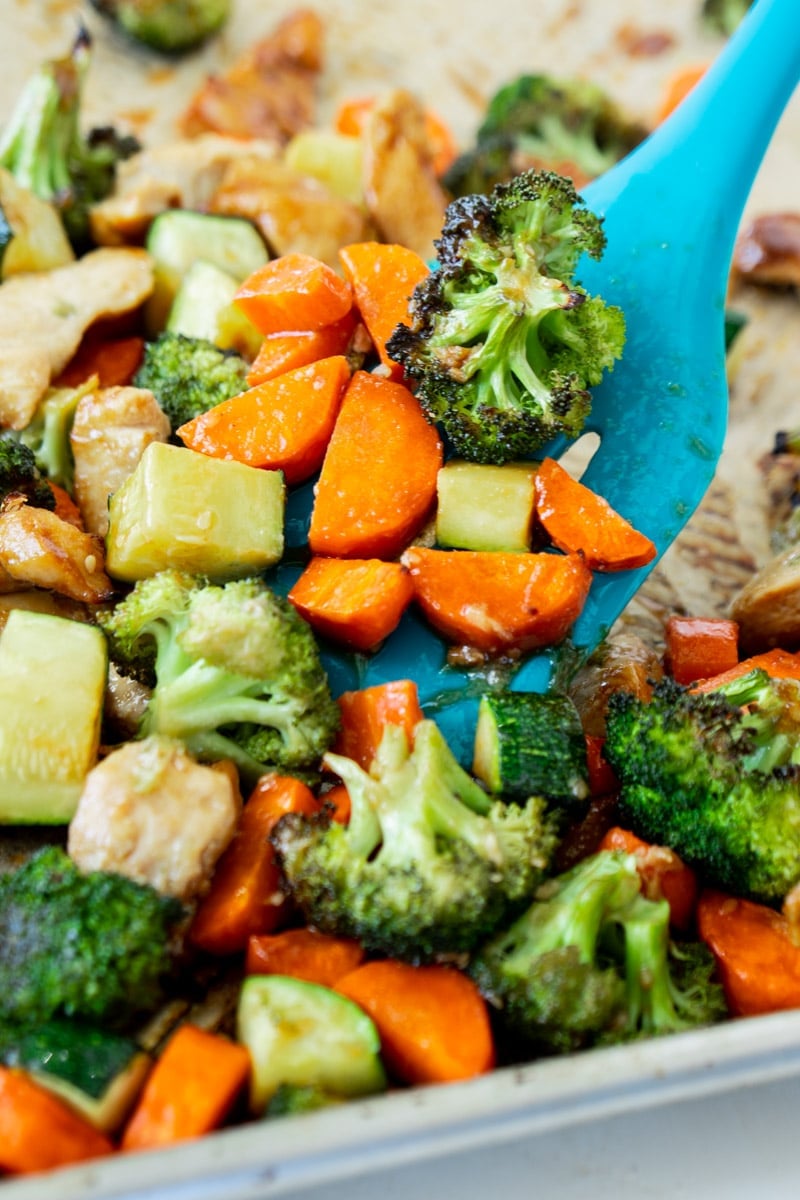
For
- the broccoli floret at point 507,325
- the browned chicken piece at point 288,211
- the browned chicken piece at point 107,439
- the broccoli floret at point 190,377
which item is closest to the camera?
the broccoli floret at point 507,325

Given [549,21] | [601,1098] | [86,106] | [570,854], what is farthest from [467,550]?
[549,21]

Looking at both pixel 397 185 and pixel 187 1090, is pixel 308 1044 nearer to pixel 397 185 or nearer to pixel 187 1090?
pixel 187 1090

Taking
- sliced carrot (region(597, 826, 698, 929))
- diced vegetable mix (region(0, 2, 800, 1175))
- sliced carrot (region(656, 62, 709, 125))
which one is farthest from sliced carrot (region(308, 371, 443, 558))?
sliced carrot (region(656, 62, 709, 125))

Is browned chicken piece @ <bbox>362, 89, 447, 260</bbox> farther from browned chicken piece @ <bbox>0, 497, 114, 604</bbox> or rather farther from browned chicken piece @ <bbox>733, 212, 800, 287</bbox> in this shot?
browned chicken piece @ <bbox>0, 497, 114, 604</bbox>

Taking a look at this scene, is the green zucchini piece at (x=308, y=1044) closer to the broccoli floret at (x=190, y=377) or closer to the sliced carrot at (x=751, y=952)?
the sliced carrot at (x=751, y=952)

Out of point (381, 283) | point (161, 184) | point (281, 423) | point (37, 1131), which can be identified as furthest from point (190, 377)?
point (37, 1131)

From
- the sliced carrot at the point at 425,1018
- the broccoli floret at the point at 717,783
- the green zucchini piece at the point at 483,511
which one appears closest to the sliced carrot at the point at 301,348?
the green zucchini piece at the point at 483,511
